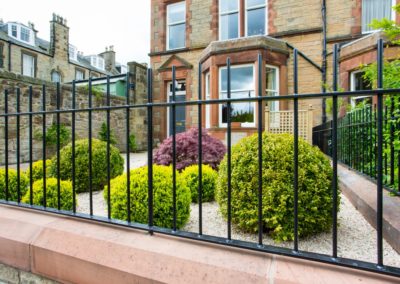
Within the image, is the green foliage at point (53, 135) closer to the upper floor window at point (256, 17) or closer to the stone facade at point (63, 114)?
the stone facade at point (63, 114)

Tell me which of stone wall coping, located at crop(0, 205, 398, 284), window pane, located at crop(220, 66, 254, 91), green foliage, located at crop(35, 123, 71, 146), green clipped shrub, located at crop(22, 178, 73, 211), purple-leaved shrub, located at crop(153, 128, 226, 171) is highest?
window pane, located at crop(220, 66, 254, 91)

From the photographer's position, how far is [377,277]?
128 cm

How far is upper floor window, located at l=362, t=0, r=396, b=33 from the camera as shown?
8453 millimetres

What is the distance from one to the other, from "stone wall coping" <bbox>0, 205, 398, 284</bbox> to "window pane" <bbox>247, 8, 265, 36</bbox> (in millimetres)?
9713

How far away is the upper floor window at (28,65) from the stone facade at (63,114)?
12581 mm

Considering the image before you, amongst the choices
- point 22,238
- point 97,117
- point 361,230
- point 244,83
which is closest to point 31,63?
point 97,117

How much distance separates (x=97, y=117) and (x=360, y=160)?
9.92m

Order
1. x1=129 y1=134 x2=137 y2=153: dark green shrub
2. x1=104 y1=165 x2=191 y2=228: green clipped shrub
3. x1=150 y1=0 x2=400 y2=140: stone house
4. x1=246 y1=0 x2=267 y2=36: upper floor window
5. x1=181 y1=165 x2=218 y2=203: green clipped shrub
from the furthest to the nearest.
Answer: x1=129 y1=134 x2=137 y2=153: dark green shrub < x1=246 y1=0 x2=267 y2=36: upper floor window < x1=150 y1=0 x2=400 y2=140: stone house < x1=181 y1=165 x2=218 y2=203: green clipped shrub < x1=104 y1=165 x2=191 y2=228: green clipped shrub

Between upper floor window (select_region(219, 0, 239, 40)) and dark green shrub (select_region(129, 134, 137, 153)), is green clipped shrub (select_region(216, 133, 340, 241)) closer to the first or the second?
upper floor window (select_region(219, 0, 239, 40))

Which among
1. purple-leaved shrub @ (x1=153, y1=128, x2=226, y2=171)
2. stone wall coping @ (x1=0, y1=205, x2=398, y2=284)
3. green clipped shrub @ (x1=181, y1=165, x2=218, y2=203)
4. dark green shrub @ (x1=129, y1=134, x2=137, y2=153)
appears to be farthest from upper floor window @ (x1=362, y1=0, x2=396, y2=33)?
dark green shrub @ (x1=129, y1=134, x2=137, y2=153)

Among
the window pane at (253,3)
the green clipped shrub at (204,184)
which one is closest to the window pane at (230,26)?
the window pane at (253,3)

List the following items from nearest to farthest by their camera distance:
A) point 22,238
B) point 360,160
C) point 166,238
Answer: point 166,238
point 22,238
point 360,160

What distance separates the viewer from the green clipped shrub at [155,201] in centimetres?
234

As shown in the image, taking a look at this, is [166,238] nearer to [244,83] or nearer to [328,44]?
[244,83]
